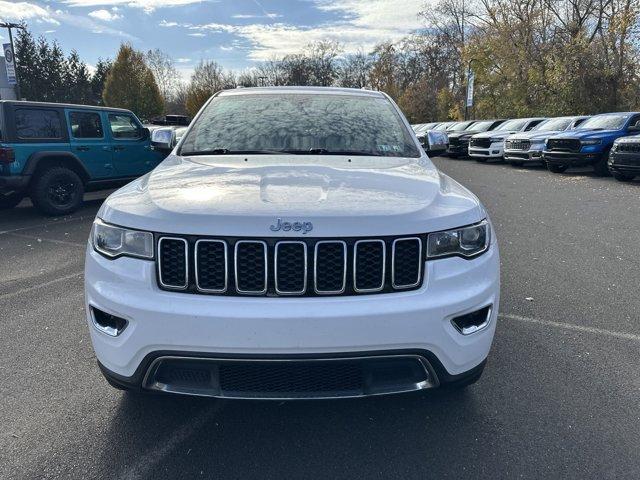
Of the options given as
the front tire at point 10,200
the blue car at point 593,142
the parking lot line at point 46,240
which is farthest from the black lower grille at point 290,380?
the blue car at point 593,142

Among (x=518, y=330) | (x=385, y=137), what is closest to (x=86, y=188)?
(x=385, y=137)

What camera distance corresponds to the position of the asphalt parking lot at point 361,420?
7.13ft

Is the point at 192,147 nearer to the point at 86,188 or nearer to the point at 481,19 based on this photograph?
the point at 86,188

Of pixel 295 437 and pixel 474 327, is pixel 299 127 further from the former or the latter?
pixel 295 437

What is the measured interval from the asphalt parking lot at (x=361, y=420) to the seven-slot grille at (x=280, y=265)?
0.71 meters

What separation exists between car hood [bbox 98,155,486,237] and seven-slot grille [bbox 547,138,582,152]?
12547 millimetres

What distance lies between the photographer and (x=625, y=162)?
1151 centimetres

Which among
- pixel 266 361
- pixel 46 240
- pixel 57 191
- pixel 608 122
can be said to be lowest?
pixel 46 240

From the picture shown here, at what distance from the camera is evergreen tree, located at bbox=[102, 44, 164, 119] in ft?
138

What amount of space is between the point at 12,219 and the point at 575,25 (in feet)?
110

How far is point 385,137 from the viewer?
3.37 meters

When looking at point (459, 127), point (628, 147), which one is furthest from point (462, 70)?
point (628, 147)

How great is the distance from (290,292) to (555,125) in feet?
57.1

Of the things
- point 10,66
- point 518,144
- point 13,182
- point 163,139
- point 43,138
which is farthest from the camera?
point 10,66
